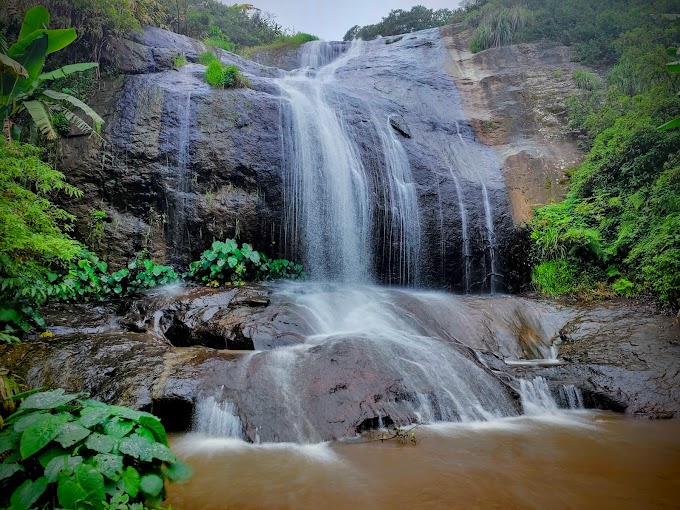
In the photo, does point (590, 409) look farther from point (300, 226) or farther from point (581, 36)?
point (581, 36)

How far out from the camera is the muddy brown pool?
282cm

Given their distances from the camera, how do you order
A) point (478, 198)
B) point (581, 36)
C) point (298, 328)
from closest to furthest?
point (298, 328) < point (478, 198) < point (581, 36)

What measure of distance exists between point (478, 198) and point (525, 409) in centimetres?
735

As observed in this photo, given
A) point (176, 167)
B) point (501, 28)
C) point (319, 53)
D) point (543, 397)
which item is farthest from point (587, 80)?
point (176, 167)

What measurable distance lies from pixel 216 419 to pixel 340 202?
6.97 meters

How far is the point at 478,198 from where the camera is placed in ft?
36.7

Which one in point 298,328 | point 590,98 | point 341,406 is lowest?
point 341,406

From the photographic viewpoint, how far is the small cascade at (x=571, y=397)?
5.05m

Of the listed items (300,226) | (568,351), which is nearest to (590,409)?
(568,351)

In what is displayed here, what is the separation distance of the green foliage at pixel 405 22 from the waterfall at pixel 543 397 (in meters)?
20.6

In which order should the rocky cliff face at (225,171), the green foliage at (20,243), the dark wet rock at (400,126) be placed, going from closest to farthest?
the green foliage at (20,243)
the rocky cliff face at (225,171)
the dark wet rock at (400,126)

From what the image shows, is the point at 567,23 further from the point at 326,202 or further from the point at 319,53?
the point at 326,202

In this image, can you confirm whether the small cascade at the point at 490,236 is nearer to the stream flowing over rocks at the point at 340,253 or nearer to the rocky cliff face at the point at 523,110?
the stream flowing over rocks at the point at 340,253

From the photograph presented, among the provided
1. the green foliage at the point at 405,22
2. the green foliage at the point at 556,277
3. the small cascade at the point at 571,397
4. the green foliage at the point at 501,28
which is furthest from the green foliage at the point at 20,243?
the green foliage at the point at 405,22
